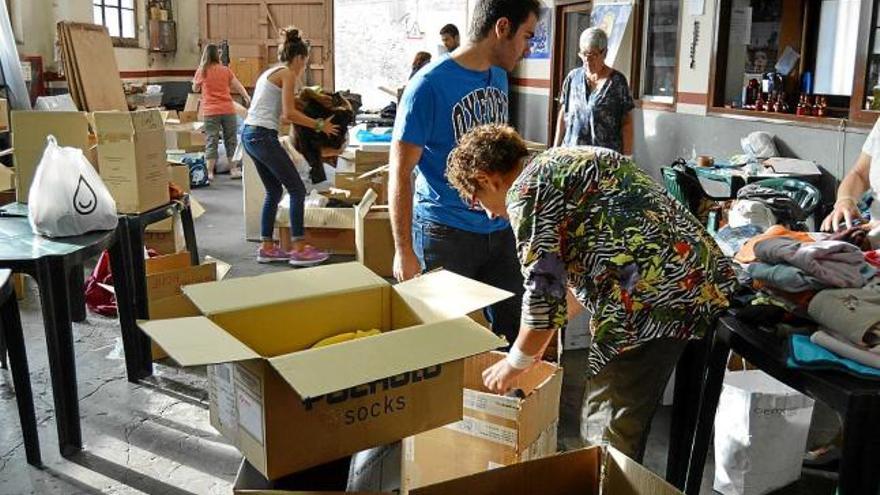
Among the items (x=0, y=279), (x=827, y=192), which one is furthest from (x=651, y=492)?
(x=827, y=192)

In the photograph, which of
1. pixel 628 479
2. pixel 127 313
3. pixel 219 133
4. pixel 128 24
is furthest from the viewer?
pixel 128 24

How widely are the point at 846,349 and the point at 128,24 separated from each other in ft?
37.2

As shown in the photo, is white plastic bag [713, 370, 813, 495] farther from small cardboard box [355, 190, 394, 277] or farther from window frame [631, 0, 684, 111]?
window frame [631, 0, 684, 111]

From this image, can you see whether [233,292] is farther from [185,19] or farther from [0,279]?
[185,19]

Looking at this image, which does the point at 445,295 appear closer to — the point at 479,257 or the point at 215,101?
the point at 479,257

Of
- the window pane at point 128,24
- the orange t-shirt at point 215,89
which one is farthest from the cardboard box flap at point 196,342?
the window pane at point 128,24

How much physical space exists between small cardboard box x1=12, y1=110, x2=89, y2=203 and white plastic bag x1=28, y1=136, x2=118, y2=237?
528mm

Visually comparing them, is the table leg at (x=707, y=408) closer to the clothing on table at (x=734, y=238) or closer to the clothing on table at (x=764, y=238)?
the clothing on table at (x=764, y=238)

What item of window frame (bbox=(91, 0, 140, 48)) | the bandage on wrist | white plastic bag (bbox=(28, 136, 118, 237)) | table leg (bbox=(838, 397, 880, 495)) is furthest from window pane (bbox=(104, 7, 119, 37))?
table leg (bbox=(838, 397, 880, 495))

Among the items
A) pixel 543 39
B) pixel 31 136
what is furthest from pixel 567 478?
pixel 543 39

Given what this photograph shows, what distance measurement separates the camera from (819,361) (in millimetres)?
1519

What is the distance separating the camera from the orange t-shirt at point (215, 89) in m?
7.95

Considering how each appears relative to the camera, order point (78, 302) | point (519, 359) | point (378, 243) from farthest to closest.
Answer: point (378, 243) < point (78, 302) < point (519, 359)

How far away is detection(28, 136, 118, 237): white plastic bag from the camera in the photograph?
272cm
